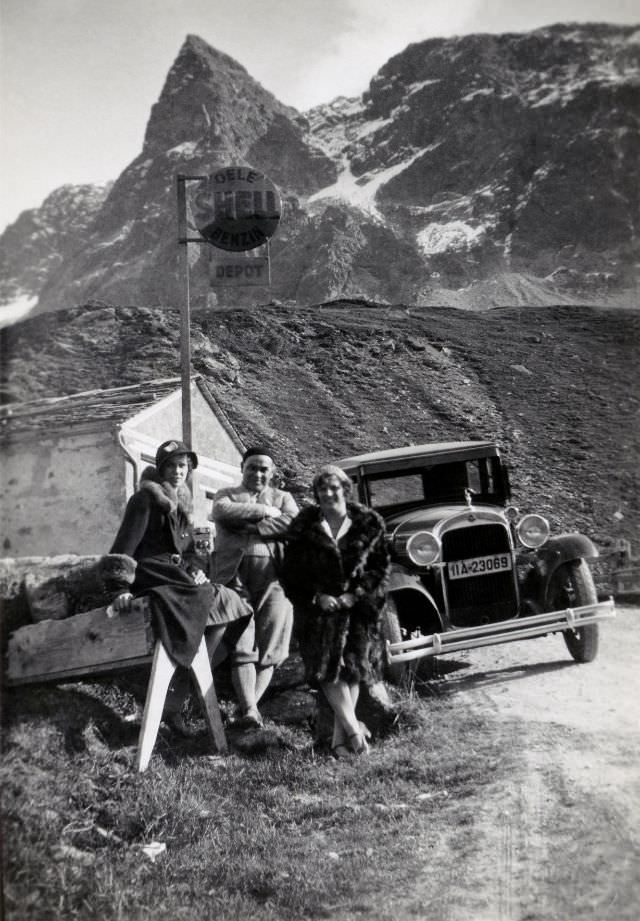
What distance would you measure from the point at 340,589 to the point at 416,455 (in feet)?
4.29

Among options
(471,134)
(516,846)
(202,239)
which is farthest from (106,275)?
(516,846)

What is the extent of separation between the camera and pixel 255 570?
13.0ft

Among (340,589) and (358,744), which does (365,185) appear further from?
(358,744)

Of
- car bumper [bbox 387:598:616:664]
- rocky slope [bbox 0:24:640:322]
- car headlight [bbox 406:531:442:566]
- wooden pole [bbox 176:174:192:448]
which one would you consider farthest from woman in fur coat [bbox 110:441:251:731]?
rocky slope [bbox 0:24:640:322]

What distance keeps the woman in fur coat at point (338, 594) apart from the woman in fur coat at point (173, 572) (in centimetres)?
35

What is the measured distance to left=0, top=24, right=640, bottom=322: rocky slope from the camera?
450 cm

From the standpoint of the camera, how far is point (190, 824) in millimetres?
3521

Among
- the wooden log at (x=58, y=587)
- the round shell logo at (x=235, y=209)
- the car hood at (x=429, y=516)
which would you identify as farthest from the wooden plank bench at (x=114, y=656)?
the round shell logo at (x=235, y=209)

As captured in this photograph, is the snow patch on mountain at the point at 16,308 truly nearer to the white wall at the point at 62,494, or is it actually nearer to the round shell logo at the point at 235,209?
the white wall at the point at 62,494

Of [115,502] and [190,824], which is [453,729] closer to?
[190,824]

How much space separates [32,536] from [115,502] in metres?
0.47

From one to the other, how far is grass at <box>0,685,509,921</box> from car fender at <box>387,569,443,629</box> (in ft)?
2.30

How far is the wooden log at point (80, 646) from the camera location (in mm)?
3738

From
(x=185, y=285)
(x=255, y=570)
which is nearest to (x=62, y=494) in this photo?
(x=255, y=570)
